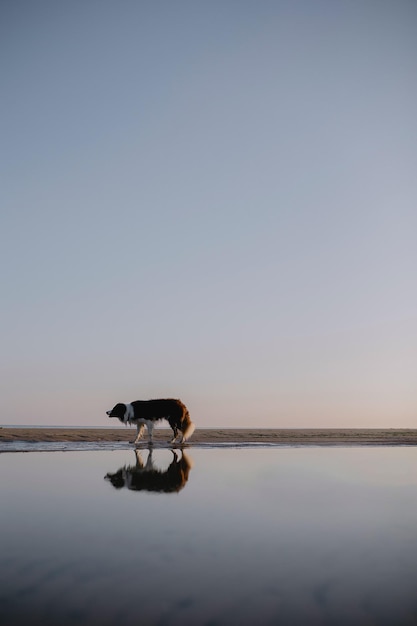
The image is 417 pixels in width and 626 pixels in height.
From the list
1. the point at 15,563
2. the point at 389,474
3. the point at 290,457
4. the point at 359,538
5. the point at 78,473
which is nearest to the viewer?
the point at 15,563

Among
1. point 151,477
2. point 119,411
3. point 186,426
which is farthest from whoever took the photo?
point 119,411

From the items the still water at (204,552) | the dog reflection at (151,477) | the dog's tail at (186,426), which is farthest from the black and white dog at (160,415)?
the still water at (204,552)

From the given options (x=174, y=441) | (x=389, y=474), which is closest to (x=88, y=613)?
(x=389, y=474)

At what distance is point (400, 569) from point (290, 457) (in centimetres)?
1122

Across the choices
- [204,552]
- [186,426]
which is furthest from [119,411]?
[204,552]

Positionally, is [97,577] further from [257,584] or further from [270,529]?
[270,529]

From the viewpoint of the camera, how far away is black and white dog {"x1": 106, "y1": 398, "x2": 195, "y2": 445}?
22547 millimetres

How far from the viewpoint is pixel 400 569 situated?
4.21 meters

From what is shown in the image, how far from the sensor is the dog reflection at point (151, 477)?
8.24 meters

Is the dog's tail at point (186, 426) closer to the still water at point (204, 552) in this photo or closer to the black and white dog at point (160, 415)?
the black and white dog at point (160, 415)

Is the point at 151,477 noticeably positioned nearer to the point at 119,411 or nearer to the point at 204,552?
the point at 204,552

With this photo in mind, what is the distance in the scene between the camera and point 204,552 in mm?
4480

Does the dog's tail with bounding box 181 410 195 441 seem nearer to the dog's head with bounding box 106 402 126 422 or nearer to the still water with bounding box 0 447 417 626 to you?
the dog's head with bounding box 106 402 126 422

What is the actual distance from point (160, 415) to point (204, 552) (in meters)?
18.5
